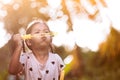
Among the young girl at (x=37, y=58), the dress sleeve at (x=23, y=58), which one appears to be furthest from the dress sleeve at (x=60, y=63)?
the dress sleeve at (x=23, y=58)

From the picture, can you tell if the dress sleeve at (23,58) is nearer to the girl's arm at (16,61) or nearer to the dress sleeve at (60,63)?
the girl's arm at (16,61)

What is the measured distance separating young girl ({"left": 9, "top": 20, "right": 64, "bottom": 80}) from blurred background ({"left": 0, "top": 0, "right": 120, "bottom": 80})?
0.03 m

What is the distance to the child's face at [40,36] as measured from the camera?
1.83m

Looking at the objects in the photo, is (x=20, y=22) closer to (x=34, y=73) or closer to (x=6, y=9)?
(x=6, y=9)

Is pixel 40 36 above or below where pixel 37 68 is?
above

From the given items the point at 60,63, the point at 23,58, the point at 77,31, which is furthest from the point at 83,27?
the point at 23,58

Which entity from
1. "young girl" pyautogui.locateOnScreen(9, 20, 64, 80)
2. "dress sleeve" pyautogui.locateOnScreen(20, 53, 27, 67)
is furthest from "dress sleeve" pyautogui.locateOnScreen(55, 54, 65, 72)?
"dress sleeve" pyautogui.locateOnScreen(20, 53, 27, 67)

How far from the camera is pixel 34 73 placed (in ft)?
5.98

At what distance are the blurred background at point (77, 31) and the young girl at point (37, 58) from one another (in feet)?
0.10

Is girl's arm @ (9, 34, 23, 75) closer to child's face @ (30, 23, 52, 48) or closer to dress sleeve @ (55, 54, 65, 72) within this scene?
child's face @ (30, 23, 52, 48)

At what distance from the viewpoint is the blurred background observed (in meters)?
1.84

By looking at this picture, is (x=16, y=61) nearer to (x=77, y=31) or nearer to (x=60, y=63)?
(x=60, y=63)

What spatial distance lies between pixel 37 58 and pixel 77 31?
0.24 meters

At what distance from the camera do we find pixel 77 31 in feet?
6.31
